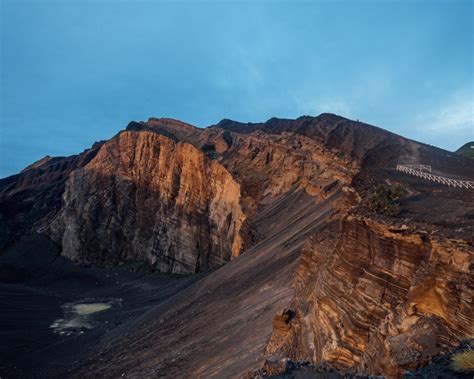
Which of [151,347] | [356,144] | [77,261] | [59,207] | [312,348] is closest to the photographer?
[312,348]

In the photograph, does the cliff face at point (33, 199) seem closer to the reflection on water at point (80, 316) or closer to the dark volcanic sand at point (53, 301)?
the dark volcanic sand at point (53, 301)

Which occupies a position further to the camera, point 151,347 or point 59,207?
point 59,207

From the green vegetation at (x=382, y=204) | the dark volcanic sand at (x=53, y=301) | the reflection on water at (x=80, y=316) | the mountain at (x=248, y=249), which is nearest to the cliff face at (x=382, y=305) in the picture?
the mountain at (x=248, y=249)

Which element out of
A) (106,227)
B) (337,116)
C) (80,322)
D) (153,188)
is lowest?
(80,322)

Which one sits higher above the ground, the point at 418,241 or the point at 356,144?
the point at 356,144

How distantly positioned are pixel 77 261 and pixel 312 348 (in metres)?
65.2

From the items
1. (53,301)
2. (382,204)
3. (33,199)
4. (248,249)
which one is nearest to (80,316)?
(53,301)

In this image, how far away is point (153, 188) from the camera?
6444 cm

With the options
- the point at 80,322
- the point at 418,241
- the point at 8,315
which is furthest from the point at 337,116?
the point at 418,241

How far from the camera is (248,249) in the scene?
113 ft

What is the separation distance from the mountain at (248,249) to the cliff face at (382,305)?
0.11 ft

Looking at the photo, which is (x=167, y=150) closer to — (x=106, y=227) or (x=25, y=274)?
(x=106, y=227)

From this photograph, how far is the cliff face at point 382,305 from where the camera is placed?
701 centimetres

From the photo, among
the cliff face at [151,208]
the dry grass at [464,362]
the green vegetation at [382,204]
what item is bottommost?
the dry grass at [464,362]
